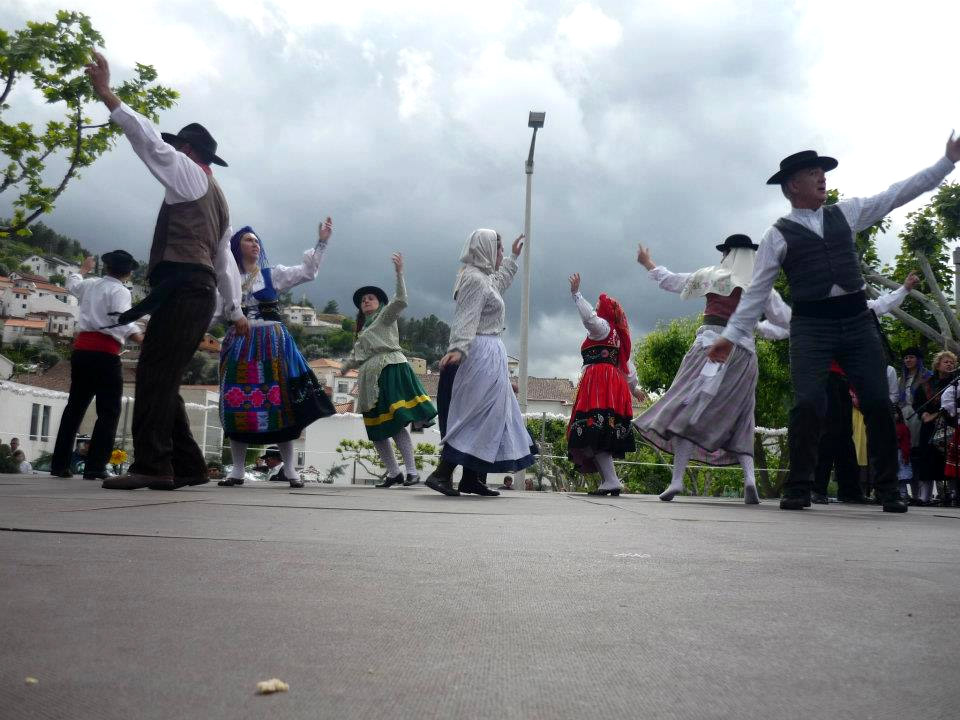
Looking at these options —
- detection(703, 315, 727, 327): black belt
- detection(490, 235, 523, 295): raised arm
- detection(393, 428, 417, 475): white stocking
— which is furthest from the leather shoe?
detection(703, 315, 727, 327): black belt

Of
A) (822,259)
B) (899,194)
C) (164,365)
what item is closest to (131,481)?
(164,365)

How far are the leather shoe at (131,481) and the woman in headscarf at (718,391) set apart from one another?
380 cm

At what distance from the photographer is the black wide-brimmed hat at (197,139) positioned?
651 centimetres

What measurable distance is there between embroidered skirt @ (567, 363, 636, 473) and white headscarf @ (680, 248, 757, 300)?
1.24m

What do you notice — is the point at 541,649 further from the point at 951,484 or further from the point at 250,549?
the point at 951,484

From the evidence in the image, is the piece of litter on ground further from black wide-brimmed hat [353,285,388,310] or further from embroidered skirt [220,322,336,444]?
black wide-brimmed hat [353,285,388,310]

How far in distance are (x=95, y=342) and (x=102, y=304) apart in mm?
342

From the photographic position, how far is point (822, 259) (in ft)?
21.5

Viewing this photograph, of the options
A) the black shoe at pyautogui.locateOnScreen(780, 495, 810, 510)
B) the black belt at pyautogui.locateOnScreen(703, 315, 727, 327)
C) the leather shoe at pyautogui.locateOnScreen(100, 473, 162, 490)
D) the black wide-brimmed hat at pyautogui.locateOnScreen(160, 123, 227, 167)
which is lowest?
the leather shoe at pyautogui.locateOnScreen(100, 473, 162, 490)

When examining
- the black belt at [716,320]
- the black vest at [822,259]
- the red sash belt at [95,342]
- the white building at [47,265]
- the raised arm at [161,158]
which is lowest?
the red sash belt at [95,342]

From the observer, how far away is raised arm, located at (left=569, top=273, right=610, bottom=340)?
880 cm

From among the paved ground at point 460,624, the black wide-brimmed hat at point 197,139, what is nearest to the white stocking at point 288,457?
the black wide-brimmed hat at point 197,139

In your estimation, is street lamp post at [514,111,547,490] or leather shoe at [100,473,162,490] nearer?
leather shoe at [100,473,162,490]

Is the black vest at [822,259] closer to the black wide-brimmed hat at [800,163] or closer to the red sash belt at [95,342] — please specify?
the black wide-brimmed hat at [800,163]
